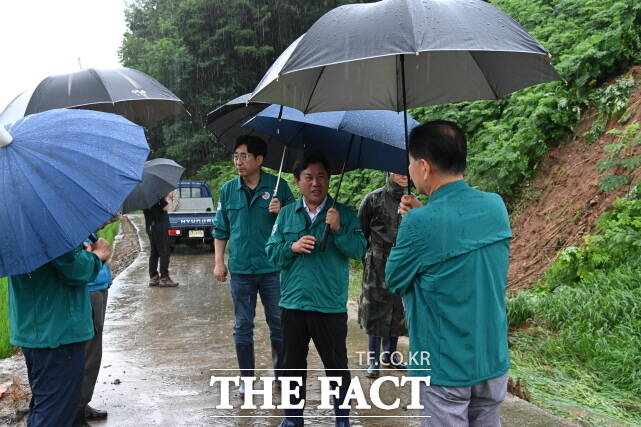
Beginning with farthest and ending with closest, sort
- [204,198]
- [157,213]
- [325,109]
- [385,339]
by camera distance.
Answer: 1. [204,198]
2. [157,213]
3. [385,339]
4. [325,109]

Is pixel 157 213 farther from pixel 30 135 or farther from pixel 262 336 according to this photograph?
pixel 30 135

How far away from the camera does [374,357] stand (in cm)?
559

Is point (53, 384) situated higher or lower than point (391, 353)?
higher

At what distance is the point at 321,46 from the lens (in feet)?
10.2

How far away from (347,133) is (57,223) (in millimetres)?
2404

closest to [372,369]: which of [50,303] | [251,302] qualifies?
[251,302]

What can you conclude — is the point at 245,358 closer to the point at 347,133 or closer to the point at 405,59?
the point at 347,133

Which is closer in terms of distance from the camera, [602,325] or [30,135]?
[30,135]

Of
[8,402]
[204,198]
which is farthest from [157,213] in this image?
[204,198]

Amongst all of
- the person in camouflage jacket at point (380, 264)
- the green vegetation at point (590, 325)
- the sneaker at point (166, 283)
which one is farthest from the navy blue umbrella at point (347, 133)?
the sneaker at point (166, 283)

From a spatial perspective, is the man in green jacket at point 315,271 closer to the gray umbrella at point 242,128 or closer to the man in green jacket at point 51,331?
the gray umbrella at point 242,128

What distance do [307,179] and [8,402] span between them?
10.4ft

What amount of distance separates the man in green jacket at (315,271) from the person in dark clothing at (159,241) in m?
6.94

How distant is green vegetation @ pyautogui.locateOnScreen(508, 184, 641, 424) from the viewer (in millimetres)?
4914
